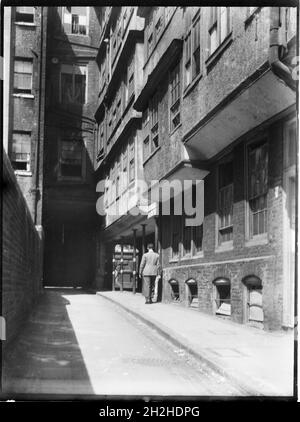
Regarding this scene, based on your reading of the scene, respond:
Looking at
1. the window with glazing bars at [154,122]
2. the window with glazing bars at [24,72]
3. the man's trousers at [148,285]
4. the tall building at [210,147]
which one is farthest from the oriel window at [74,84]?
the window with glazing bars at [24,72]

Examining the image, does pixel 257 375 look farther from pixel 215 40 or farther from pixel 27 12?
pixel 27 12

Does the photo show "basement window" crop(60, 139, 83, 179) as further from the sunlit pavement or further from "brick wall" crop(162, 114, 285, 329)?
the sunlit pavement

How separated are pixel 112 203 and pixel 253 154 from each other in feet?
9.74

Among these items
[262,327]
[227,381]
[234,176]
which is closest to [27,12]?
[234,176]

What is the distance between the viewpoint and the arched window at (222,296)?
10.1 meters

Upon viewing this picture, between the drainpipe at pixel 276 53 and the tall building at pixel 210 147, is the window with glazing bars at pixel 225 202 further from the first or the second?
the drainpipe at pixel 276 53

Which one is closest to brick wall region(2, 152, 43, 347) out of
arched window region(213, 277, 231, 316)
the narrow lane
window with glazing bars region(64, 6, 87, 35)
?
the narrow lane

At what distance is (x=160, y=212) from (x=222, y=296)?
7.48ft

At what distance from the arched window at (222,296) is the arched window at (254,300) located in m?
0.85

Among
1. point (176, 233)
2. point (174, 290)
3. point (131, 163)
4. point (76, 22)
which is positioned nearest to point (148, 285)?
point (174, 290)

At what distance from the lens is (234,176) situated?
33.1 feet

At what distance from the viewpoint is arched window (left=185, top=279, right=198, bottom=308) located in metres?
11.9

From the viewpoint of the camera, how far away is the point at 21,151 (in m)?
16.2

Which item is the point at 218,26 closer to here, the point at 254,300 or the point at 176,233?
the point at 176,233
